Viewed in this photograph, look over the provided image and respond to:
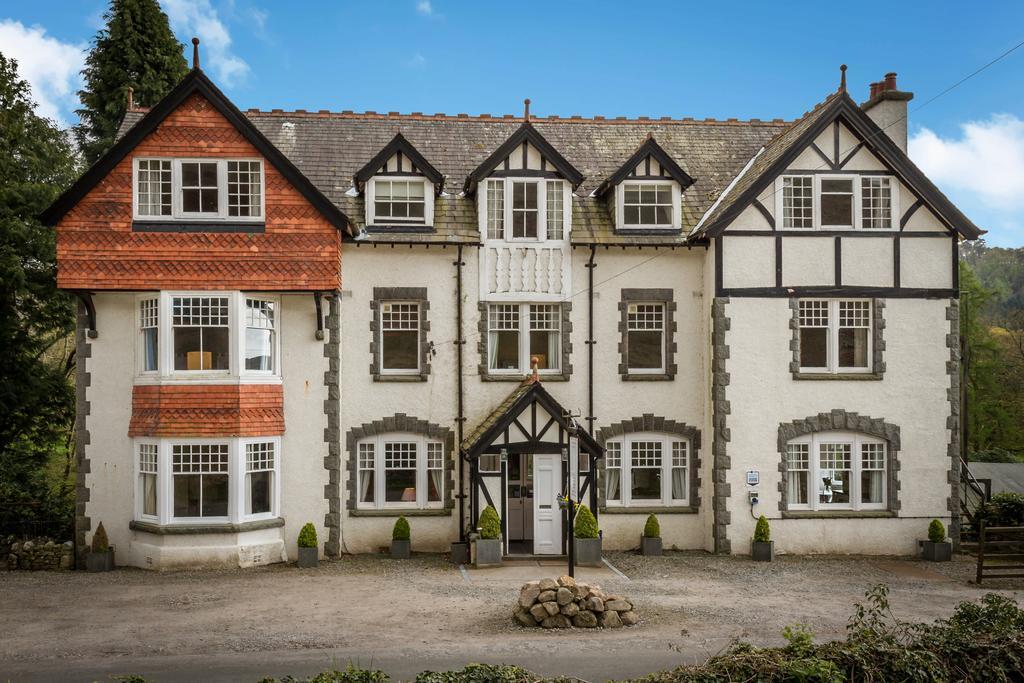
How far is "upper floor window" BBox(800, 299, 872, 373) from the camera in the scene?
71.3 feet

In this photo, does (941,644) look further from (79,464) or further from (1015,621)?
(79,464)

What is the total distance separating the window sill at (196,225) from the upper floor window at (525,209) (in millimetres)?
5652

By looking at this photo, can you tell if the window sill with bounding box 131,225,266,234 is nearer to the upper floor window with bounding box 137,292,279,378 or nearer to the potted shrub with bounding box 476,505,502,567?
the upper floor window with bounding box 137,292,279,378

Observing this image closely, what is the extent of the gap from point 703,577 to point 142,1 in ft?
97.9

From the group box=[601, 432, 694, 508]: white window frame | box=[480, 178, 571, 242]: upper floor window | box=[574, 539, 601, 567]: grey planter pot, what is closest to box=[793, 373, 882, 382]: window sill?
box=[601, 432, 694, 508]: white window frame

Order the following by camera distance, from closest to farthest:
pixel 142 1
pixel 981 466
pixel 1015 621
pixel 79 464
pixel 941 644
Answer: pixel 941 644 → pixel 1015 621 → pixel 79 464 → pixel 981 466 → pixel 142 1

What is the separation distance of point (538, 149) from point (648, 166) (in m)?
2.94

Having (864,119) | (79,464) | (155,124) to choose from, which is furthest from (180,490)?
(864,119)

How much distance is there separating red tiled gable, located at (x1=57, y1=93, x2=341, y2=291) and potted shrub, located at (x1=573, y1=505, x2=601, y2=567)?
7.96 meters

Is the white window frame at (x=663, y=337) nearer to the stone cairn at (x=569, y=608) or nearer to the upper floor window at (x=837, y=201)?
the upper floor window at (x=837, y=201)

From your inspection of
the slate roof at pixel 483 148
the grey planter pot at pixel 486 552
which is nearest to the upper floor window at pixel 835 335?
the slate roof at pixel 483 148

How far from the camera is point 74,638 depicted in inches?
554

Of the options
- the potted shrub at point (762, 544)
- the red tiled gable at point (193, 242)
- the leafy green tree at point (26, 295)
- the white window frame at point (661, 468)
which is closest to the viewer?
the red tiled gable at point (193, 242)

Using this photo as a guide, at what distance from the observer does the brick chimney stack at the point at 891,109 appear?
74.2 feet
